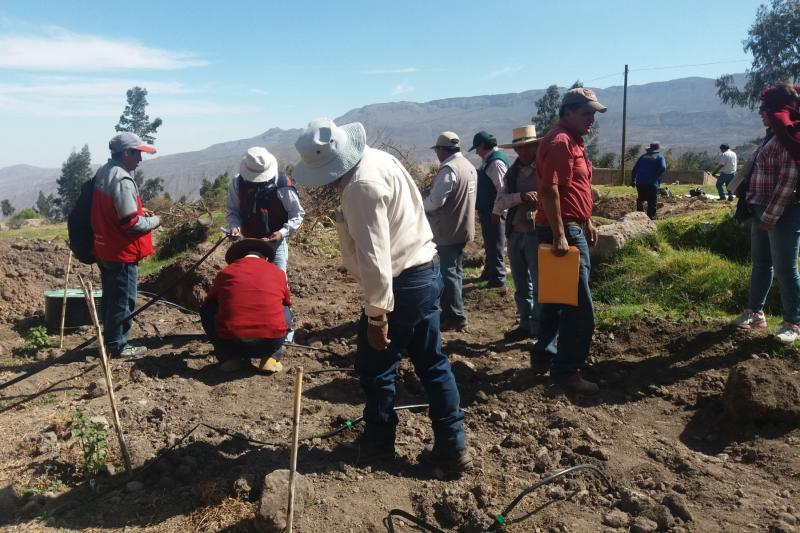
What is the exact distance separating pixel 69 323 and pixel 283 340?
2.70 m

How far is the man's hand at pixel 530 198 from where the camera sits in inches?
193

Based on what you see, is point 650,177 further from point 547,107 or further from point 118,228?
point 547,107

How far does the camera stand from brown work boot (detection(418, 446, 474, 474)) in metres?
3.26

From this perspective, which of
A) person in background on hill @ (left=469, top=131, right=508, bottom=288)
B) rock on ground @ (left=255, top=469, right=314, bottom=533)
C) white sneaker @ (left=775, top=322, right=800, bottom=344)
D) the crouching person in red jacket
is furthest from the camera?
person in background on hill @ (left=469, top=131, right=508, bottom=288)

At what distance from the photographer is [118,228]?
4.93m

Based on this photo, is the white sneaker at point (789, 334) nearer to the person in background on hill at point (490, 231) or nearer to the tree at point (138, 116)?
the person in background on hill at point (490, 231)

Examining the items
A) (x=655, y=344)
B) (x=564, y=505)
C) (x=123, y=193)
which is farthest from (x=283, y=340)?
(x=655, y=344)

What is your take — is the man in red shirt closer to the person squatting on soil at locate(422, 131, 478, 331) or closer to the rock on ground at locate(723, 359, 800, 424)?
the rock on ground at locate(723, 359, 800, 424)

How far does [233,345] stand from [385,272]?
94.0 inches

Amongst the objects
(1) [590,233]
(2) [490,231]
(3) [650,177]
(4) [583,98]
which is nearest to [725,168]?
(3) [650,177]

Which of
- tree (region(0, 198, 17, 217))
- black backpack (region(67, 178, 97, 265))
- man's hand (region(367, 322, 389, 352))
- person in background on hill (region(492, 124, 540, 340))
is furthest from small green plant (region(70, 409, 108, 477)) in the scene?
tree (region(0, 198, 17, 217))

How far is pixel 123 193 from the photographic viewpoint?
15.9 ft

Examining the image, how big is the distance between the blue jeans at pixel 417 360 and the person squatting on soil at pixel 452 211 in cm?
231

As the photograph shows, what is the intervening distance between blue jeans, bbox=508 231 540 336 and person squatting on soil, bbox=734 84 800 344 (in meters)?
1.58
